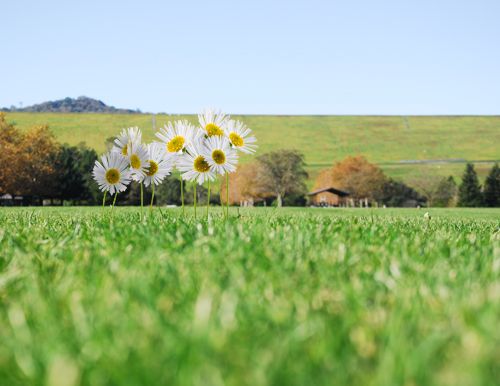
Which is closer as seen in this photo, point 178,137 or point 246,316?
point 246,316

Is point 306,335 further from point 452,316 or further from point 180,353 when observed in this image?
point 452,316

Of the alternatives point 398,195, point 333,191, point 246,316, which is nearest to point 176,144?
point 246,316

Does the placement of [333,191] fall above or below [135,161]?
above

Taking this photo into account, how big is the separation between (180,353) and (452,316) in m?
1.13

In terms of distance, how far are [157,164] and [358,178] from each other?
373ft

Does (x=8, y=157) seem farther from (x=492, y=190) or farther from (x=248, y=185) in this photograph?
(x=492, y=190)

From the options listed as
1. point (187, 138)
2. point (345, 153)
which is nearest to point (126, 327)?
point (187, 138)

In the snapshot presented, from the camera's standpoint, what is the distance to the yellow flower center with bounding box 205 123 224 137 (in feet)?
23.2

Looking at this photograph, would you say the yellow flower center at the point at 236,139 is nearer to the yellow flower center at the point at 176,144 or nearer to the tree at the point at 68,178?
the yellow flower center at the point at 176,144

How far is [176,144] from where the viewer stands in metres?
7.12

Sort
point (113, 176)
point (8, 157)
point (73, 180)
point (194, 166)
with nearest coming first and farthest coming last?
point (194, 166)
point (113, 176)
point (8, 157)
point (73, 180)

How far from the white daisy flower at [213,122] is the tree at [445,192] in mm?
113549

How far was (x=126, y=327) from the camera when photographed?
2.06 m

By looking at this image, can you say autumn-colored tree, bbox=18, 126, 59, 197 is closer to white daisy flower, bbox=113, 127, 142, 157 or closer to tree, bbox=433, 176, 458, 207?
white daisy flower, bbox=113, 127, 142, 157
